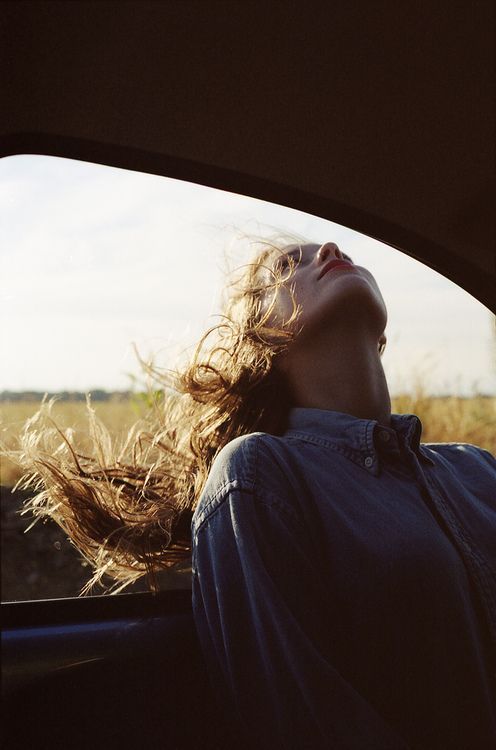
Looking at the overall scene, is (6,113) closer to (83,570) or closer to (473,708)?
(473,708)

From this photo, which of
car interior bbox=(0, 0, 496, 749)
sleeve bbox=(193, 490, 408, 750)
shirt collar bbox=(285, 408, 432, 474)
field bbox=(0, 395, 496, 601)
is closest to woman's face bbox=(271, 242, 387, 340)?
shirt collar bbox=(285, 408, 432, 474)

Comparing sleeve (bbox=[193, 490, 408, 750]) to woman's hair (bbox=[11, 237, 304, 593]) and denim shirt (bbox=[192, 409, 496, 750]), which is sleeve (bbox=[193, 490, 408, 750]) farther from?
woman's hair (bbox=[11, 237, 304, 593])

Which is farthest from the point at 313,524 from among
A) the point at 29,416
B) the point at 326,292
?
the point at 29,416

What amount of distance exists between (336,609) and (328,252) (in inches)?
35.6

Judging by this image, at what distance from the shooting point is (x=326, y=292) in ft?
5.32

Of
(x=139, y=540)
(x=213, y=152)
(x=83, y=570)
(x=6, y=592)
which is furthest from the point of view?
(x=6, y=592)

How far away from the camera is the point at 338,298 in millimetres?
1606

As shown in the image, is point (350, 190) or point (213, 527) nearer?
point (213, 527)

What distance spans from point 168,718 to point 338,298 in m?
1.05

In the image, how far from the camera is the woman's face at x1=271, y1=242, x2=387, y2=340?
1613 mm

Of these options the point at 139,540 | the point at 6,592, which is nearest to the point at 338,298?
the point at 139,540

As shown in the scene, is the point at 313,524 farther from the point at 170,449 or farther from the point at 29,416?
the point at 29,416

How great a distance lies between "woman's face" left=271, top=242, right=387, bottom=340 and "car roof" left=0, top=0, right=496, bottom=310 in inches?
12.9

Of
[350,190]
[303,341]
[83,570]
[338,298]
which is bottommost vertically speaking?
[83,570]
